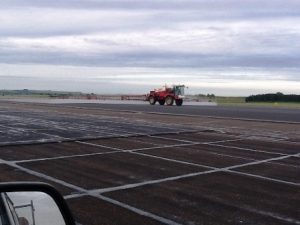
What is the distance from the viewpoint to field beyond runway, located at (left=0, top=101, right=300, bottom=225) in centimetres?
761

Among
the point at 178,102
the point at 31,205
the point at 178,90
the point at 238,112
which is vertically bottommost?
the point at 238,112

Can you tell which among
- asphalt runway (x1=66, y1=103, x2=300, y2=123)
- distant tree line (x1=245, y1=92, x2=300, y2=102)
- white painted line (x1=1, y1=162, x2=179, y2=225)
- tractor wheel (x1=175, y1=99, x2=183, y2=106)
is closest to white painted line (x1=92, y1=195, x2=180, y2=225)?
white painted line (x1=1, y1=162, x2=179, y2=225)

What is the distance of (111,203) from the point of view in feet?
26.6

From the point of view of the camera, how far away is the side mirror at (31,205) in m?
2.49

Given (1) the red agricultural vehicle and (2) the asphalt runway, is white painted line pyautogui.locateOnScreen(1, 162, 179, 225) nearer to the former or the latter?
(2) the asphalt runway

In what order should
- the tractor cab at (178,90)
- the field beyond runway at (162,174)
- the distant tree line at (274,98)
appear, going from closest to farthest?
the field beyond runway at (162,174) < the tractor cab at (178,90) < the distant tree line at (274,98)

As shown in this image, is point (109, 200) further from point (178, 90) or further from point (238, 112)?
point (178, 90)

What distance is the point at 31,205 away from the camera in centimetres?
272

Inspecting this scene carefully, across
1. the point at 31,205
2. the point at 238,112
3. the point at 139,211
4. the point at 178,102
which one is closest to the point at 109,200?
the point at 139,211

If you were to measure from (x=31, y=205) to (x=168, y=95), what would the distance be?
2137 inches

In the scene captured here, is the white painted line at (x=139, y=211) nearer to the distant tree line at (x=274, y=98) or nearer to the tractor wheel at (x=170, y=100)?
the tractor wheel at (x=170, y=100)

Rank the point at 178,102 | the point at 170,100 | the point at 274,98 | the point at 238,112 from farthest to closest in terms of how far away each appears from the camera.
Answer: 1. the point at 274,98
2. the point at 170,100
3. the point at 178,102
4. the point at 238,112

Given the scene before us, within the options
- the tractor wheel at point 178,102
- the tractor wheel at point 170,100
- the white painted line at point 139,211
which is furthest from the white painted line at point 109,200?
the tractor wheel at point 170,100

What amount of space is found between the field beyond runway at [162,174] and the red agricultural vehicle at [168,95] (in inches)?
1446
